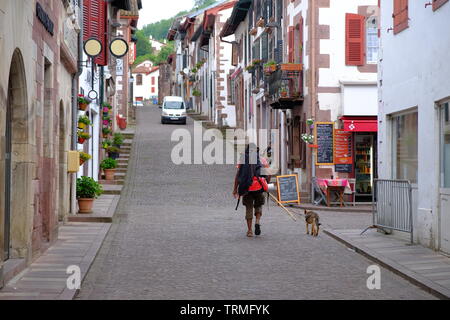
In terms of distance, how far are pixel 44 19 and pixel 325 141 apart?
46.7 ft

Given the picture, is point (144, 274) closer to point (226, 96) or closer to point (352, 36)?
point (352, 36)

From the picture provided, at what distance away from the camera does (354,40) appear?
25438 mm

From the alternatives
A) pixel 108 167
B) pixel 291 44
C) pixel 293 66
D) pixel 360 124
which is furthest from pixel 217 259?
pixel 291 44

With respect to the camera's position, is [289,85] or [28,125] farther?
[289,85]

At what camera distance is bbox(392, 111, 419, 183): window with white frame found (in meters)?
14.9

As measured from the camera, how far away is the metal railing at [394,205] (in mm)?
14441

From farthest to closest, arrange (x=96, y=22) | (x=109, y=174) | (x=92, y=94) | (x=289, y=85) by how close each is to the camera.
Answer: (x=109, y=174), (x=289, y=85), (x=96, y=22), (x=92, y=94)

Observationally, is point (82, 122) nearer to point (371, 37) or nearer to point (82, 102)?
point (82, 102)

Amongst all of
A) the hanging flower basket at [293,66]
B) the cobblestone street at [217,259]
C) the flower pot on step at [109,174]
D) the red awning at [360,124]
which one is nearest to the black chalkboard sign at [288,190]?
the cobblestone street at [217,259]

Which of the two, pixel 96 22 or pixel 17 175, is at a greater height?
pixel 96 22

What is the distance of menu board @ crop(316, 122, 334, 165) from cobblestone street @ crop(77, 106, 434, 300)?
2396mm

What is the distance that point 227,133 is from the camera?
1810 inches
